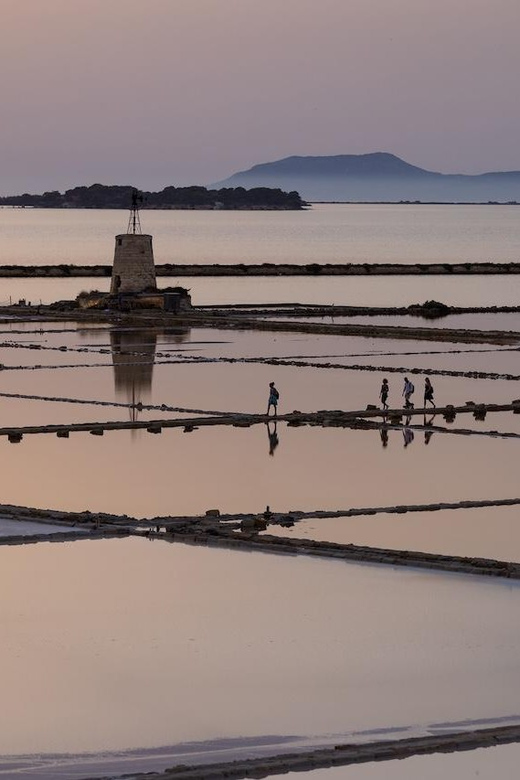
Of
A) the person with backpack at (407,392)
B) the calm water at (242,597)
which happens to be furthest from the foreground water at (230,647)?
the person with backpack at (407,392)

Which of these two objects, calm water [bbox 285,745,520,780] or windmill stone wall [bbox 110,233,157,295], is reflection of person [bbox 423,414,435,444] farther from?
windmill stone wall [bbox 110,233,157,295]

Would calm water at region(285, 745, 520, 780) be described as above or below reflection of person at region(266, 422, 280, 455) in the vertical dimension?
above

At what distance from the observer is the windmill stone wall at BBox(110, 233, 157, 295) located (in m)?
52.5

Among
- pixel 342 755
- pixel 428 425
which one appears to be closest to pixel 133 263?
pixel 428 425

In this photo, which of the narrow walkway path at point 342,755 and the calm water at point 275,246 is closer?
the narrow walkway path at point 342,755

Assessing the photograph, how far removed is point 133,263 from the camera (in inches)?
2087

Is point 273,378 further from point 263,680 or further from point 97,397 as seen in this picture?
point 263,680

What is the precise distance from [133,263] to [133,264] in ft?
0.22

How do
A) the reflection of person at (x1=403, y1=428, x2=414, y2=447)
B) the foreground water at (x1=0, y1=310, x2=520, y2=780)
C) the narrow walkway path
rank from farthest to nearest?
1. the reflection of person at (x1=403, y1=428, x2=414, y2=447)
2. the foreground water at (x1=0, y1=310, x2=520, y2=780)
3. the narrow walkway path

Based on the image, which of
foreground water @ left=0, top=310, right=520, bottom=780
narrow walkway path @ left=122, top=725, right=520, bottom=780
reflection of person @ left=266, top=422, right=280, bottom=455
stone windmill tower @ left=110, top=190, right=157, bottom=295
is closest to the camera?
narrow walkway path @ left=122, top=725, right=520, bottom=780

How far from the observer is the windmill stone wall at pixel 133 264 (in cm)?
5253

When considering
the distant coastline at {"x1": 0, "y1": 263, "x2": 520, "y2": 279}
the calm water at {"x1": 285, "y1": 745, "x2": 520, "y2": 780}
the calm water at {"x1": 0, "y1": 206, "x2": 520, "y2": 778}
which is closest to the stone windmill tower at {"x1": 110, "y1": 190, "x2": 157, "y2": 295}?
the calm water at {"x1": 0, "y1": 206, "x2": 520, "y2": 778}

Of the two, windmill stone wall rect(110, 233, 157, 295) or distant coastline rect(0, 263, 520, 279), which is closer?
windmill stone wall rect(110, 233, 157, 295)

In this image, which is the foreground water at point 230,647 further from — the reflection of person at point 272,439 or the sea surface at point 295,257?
the sea surface at point 295,257
